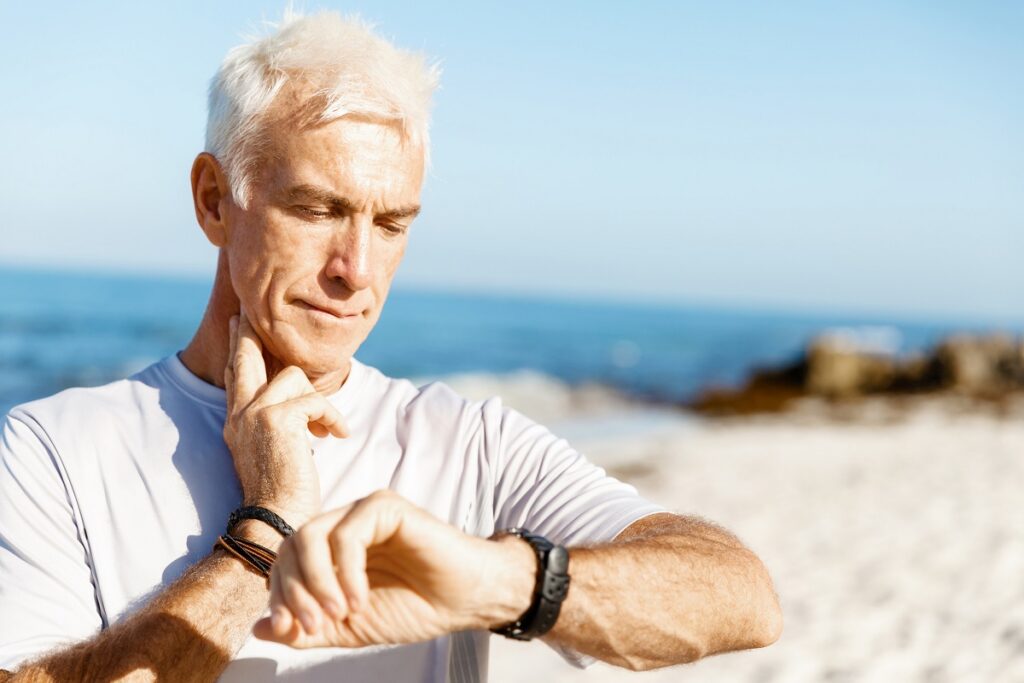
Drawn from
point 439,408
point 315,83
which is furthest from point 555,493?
point 315,83

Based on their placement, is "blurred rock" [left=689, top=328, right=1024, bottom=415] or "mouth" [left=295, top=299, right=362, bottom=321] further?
"blurred rock" [left=689, top=328, right=1024, bottom=415]

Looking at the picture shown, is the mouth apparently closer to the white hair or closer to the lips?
the lips

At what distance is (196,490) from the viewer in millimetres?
2285

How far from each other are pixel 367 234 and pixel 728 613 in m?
1.14

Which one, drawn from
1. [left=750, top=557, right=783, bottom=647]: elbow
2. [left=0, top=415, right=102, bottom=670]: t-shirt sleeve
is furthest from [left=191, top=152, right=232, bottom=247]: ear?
[left=750, top=557, right=783, bottom=647]: elbow

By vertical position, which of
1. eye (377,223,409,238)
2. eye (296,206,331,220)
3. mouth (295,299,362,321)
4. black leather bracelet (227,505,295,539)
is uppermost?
eye (296,206,331,220)

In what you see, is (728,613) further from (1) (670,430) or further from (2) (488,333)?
(2) (488,333)

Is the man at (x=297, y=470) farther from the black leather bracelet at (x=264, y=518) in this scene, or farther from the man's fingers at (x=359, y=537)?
the man's fingers at (x=359, y=537)

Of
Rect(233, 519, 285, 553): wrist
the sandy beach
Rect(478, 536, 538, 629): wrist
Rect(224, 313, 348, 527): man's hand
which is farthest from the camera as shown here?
the sandy beach

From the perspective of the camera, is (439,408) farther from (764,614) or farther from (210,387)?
(764,614)

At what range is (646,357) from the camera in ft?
142

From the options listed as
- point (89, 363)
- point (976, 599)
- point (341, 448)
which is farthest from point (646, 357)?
point (341, 448)

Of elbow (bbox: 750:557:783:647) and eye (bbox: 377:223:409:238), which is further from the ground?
eye (bbox: 377:223:409:238)

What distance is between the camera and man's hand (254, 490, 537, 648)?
145 centimetres
